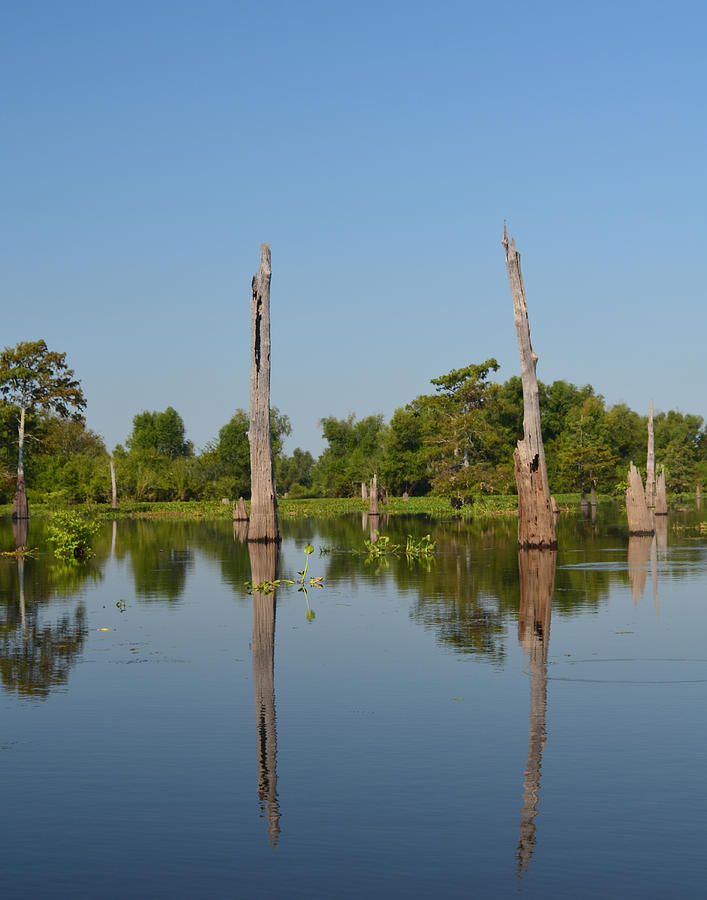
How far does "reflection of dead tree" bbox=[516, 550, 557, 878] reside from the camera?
22.9 ft

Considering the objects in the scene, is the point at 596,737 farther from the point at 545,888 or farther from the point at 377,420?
the point at 377,420

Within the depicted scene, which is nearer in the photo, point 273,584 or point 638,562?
point 273,584

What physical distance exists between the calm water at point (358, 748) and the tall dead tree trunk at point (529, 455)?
30.7 ft

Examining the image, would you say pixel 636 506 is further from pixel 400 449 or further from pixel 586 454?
pixel 400 449

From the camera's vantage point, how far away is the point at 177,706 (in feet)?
35.4

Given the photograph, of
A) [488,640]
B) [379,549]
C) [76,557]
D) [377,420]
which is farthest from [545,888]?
[377,420]

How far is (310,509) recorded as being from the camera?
78.8 metres

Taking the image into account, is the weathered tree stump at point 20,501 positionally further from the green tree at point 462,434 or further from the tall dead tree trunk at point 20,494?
the green tree at point 462,434

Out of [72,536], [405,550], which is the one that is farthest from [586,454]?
[72,536]

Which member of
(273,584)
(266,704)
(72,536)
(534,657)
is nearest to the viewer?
(266,704)

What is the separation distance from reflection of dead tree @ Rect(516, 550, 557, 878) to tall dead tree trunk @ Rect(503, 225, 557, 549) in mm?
1602

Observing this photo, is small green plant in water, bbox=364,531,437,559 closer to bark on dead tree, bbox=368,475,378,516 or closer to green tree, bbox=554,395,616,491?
bark on dead tree, bbox=368,475,378,516

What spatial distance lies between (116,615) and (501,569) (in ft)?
32.8

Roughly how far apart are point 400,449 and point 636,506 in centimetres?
6088
